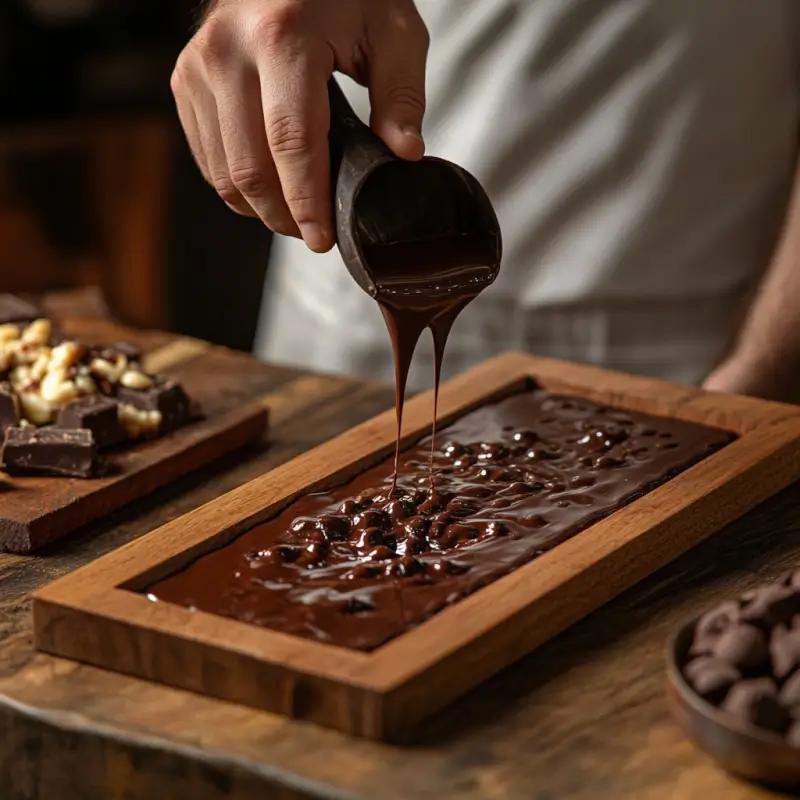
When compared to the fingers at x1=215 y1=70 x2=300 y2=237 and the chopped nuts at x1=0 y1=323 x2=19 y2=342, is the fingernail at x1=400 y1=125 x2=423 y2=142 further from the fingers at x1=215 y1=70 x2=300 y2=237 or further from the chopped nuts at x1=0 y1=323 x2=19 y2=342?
the chopped nuts at x1=0 y1=323 x2=19 y2=342

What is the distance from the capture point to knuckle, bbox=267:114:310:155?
192cm

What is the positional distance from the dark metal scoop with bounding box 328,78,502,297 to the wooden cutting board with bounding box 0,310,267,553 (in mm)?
491

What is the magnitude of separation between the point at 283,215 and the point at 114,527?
50 cm

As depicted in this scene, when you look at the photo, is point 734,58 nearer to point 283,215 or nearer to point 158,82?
point 283,215

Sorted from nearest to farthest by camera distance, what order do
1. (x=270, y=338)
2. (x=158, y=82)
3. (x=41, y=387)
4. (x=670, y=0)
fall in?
(x=41, y=387) → (x=670, y=0) → (x=270, y=338) → (x=158, y=82)

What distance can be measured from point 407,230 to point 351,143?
0.45 feet

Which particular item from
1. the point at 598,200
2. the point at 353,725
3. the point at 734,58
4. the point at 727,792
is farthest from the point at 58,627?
the point at 734,58

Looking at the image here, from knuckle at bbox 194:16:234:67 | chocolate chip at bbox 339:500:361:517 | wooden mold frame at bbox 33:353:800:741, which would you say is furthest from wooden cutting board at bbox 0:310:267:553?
knuckle at bbox 194:16:234:67

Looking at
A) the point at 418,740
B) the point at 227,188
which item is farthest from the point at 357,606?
the point at 227,188

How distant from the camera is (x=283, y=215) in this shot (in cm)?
206

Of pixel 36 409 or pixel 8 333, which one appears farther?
pixel 8 333

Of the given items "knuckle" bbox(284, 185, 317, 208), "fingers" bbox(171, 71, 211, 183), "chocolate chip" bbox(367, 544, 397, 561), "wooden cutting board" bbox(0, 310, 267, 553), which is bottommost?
"wooden cutting board" bbox(0, 310, 267, 553)

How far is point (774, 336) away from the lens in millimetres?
2693

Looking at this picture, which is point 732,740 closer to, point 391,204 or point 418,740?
point 418,740
